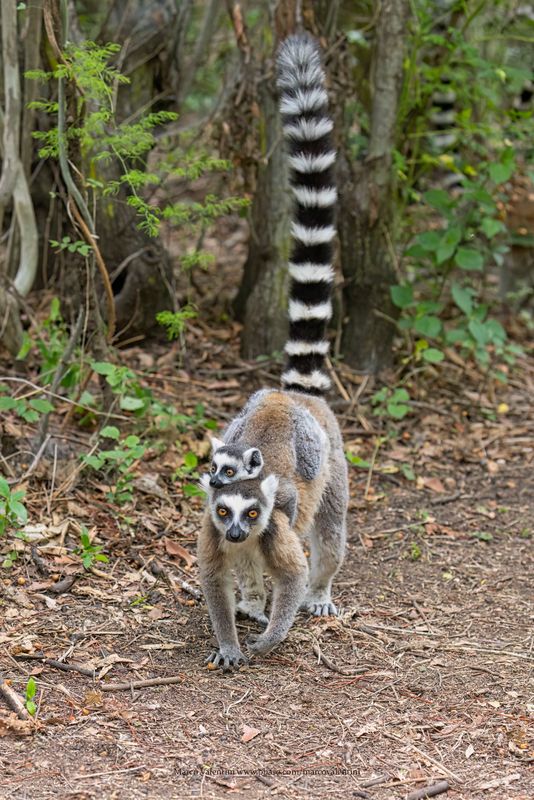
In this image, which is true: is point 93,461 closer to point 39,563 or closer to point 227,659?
point 39,563

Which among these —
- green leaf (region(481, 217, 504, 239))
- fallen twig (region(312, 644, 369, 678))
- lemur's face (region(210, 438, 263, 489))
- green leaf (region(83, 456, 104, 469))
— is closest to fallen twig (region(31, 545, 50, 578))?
green leaf (region(83, 456, 104, 469))

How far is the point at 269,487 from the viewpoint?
4.61 metres

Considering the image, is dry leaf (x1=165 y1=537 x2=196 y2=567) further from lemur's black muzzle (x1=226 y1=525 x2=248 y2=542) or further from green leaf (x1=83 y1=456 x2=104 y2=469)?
lemur's black muzzle (x1=226 y1=525 x2=248 y2=542)

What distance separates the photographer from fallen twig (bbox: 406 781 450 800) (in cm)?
351

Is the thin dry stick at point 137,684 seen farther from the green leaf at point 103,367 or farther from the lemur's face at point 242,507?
the green leaf at point 103,367

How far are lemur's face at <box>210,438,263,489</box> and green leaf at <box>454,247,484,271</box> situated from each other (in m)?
3.69

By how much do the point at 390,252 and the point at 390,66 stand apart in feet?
4.76

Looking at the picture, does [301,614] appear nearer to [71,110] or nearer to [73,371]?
[73,371]

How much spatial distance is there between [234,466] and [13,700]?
1421 millimetres

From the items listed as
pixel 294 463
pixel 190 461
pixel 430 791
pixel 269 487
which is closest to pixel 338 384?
pixel 190 461

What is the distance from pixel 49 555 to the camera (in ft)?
17.2

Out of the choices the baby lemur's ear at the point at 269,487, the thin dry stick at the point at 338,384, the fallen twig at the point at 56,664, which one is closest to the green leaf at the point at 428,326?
the thin dry stick at the point at 338,384

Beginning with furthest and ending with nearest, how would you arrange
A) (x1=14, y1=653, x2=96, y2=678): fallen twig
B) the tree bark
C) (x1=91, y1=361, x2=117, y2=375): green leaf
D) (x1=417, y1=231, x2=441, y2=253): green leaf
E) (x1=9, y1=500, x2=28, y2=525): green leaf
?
(x1=417, y1=231, x2=441, y2=253): green leaf < the tree bark < (x1=91, y1=361, x2=117, y2=375): green leaf < (x1=9, y1=500, x2=28, y2=525): green leaf < (x1=14, y1=653, x2=96, y2=678): fallen twig

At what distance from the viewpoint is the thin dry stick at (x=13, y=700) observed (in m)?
3.83
